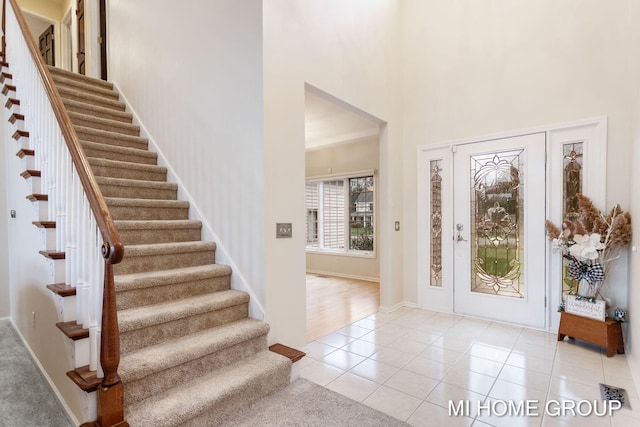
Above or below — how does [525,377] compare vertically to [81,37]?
below

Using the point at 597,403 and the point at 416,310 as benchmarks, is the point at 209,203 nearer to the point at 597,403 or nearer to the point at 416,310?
the point at 416,310

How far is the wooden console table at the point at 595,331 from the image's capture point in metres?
2.76

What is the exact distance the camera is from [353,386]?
7.66 feet

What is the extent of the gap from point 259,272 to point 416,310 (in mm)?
2505

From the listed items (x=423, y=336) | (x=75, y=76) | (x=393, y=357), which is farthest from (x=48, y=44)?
(x=423, y=336)

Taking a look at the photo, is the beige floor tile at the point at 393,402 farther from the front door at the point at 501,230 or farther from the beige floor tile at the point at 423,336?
the front door at the point at 501,230

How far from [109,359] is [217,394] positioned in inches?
25.8

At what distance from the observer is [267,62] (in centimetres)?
257

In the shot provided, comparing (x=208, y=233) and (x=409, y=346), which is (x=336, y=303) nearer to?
(x=409, y=346)

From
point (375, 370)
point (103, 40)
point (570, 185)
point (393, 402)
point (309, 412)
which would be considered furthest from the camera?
point (103, 40)

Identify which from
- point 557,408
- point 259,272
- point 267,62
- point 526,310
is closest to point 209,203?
point 259,272

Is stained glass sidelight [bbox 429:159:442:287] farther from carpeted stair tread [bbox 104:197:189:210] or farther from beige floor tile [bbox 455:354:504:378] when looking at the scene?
carpeted stair tread [bbox 104:197:189:210]


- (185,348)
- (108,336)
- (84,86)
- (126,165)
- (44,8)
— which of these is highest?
(44,8)

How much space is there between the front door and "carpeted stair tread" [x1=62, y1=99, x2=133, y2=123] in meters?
4.36
